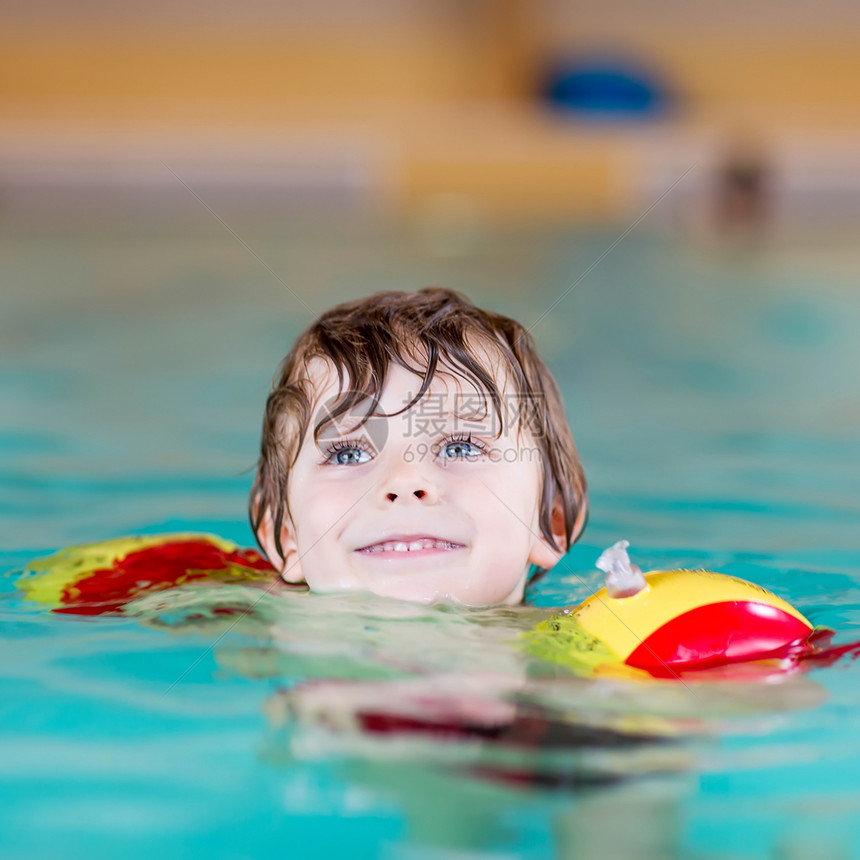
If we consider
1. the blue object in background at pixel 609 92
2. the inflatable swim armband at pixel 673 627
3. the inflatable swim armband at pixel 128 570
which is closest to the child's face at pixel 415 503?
the inflatable swim armband at pixel 673 627

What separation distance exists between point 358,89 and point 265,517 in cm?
726

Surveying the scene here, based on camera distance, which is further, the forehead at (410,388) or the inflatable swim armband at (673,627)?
the forehead at (410,388)

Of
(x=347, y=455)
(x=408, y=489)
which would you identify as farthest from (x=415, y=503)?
(x=347, y=455)

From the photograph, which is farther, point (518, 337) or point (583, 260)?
point (583, 260)

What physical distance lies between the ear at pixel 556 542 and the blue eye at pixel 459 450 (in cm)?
15

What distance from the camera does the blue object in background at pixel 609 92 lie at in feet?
25.4

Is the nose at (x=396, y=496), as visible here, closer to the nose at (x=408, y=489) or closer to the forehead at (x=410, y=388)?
the nose at (x=408, y=489)

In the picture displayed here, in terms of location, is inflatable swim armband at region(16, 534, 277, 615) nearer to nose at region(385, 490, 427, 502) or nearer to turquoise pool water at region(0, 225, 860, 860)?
turquoise pool water at region(0, 225, 860, 860)

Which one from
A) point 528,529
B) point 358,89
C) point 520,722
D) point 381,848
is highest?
point 358,89

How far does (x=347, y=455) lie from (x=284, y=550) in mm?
206

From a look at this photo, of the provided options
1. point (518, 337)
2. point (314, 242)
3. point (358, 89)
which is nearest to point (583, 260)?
point (314, 242)

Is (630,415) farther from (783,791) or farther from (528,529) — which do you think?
(783,791)

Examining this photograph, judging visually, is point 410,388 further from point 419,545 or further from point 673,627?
point 673,627

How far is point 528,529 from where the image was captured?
148 cm
